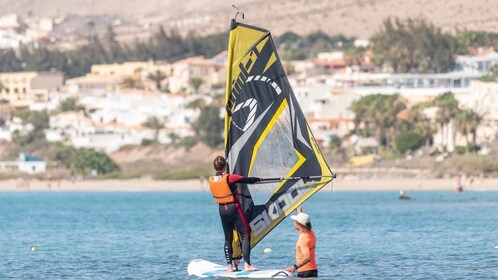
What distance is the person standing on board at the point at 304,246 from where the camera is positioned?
26.7 meters

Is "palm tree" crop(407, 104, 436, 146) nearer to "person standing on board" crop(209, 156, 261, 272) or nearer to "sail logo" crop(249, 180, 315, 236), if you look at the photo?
"sail logo" crop(249, 180, 315, 236)

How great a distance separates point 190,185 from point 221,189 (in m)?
98.1

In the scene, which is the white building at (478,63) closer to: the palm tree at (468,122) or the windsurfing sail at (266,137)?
the palm tree at (468,122)

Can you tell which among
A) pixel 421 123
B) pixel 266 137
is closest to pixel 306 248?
pixel 266 137

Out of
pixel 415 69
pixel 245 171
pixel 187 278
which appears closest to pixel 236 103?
pixel 245 171

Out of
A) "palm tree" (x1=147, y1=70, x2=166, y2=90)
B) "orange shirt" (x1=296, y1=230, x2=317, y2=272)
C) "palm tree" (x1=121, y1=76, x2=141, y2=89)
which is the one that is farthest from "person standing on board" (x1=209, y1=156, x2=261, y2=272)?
"palm tree" (x1=147, y1=70, x2=166, y2=90)

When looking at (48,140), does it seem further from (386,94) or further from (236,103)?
(236,103)

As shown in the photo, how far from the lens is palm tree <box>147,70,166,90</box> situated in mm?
185625

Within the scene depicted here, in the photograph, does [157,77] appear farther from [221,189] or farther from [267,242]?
[221,189]

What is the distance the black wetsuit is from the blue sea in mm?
2537

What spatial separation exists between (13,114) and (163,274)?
139 metres

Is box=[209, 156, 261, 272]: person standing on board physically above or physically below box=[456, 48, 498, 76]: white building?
above

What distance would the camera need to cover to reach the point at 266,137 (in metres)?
29.2

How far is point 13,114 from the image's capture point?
553ft
